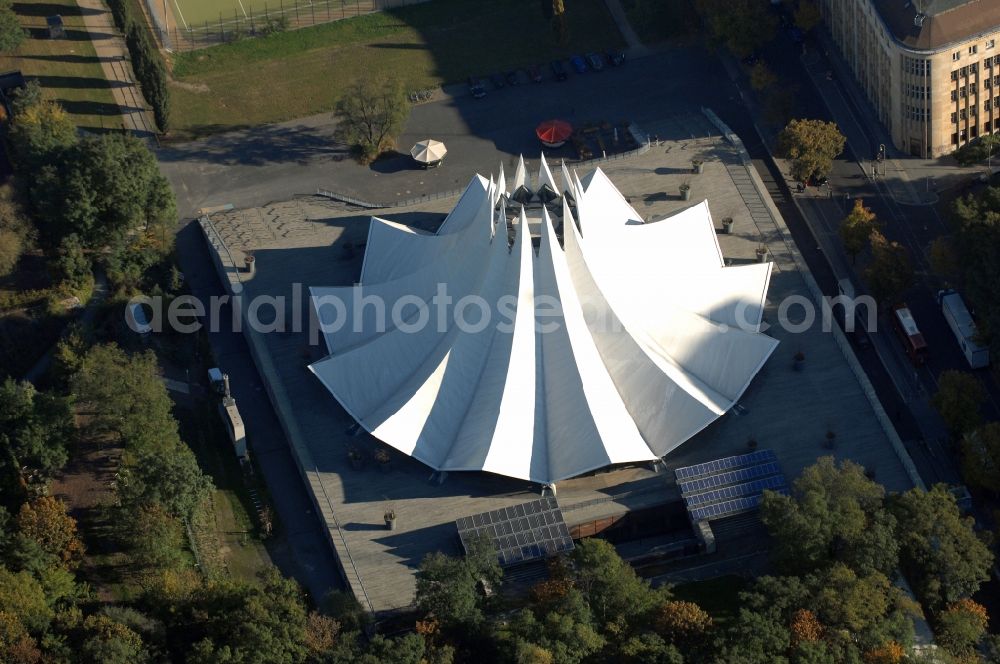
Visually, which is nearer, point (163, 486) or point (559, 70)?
point (163, 486)

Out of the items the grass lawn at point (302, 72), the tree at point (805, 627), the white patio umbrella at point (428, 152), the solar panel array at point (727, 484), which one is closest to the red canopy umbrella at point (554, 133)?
the white patio umbrella at point (428, 152)

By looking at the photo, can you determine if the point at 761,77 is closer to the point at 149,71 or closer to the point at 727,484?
the point at 727,484

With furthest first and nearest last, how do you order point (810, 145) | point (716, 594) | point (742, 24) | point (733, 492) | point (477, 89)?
point (477, 89) → point (742, 24) → point (810, 145) → point (733, 492) → point (716, 594)

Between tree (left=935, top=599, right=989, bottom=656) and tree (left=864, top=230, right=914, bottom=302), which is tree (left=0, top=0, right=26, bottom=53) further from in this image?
tree (left=935, top=599, right=989, bottom=656)

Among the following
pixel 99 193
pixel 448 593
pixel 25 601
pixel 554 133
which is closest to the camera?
pixel 448 593

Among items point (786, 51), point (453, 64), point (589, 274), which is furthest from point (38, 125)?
point (786, 51)

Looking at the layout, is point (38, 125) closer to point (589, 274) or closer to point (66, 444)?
point (66, 444)

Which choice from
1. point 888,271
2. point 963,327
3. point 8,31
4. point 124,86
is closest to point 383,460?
point 888,271
